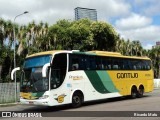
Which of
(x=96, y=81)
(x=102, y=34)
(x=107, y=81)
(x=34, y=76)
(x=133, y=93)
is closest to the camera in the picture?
(x=34, y=76)

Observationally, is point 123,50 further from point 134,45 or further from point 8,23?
point 8,23

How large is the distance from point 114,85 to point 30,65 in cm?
680

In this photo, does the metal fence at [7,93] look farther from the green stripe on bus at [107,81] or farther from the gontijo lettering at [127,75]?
the gontijo lettering at [127,75]

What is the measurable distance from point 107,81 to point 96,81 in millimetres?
1204

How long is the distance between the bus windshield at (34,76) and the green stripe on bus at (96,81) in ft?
11.1

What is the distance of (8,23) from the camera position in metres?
41.8

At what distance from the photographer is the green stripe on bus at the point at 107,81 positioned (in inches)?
887

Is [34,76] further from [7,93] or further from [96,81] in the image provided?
[7,93]

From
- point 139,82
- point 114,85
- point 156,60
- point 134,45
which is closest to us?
point 114,85

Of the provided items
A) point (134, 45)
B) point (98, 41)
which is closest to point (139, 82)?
point (98, 41)

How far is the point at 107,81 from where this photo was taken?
23141 millimetres

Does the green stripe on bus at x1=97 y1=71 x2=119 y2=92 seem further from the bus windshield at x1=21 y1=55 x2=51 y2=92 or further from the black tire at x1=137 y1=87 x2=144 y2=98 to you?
the bus windshield at x1=21 y1=55 x2=51 y2=92

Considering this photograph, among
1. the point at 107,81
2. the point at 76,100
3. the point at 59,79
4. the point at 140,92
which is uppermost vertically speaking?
the point at 59,79

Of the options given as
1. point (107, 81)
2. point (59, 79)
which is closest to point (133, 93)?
point (107, 81)
